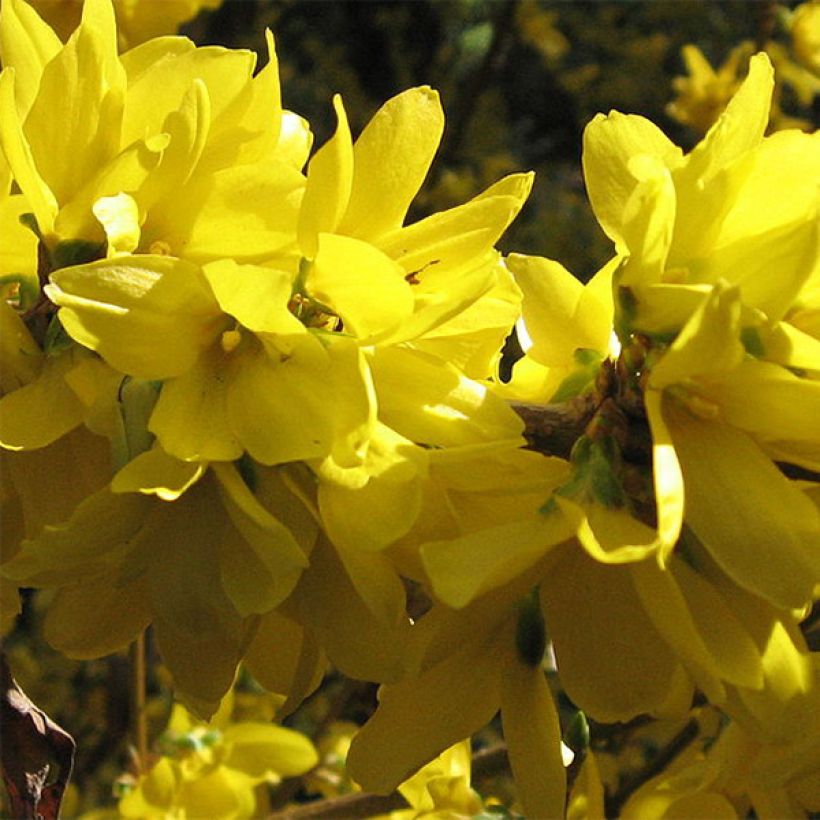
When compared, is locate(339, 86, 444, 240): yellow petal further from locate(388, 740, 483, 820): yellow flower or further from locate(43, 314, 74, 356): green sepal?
locate(388, 740, 483, 820): yellow flower

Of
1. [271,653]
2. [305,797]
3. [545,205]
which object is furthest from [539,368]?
[545,205]

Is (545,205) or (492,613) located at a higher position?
(492,613)

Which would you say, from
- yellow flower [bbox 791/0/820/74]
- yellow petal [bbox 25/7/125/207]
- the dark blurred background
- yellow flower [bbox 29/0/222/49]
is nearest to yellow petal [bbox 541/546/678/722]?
yellow petal [bbox 25/7/125/207]

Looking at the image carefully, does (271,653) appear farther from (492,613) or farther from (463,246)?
(463,246)

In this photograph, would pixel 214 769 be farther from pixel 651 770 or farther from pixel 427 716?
pixel 427 716

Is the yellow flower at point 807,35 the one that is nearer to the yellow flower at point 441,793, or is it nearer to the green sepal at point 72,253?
the yellow flower at point 441,793

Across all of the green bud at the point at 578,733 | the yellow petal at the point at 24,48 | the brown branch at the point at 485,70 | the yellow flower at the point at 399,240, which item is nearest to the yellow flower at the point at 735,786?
the green bud at the point at 578,733
